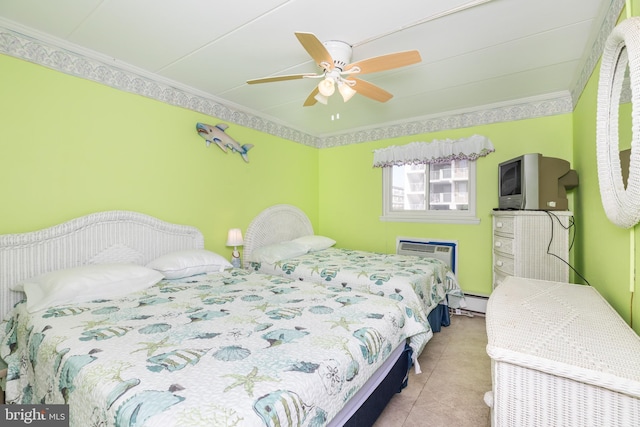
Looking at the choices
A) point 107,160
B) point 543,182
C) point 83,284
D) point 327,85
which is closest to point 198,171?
point 107,160

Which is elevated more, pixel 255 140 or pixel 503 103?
pixel 503 103

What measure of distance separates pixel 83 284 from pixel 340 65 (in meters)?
2.24

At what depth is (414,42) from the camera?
2072mm

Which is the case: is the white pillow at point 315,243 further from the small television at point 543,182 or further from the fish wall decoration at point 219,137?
the small television at point 543,182

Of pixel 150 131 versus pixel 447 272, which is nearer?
pixel 150 131

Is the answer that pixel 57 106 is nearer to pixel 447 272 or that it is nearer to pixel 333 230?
pixel 333 230

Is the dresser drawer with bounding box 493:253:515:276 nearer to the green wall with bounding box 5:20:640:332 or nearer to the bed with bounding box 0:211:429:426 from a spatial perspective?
the green wall with bounding box 5:20:640:332

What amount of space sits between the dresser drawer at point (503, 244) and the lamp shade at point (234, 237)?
8.87ft

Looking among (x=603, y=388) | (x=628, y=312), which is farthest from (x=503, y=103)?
(x=603, y=388)

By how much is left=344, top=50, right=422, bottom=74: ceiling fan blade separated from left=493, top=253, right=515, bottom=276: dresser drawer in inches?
81.0

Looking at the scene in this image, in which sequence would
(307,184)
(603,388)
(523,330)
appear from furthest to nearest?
(307,184) → (523,330) → (603,388)

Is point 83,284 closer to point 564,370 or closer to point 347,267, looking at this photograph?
point 347,267

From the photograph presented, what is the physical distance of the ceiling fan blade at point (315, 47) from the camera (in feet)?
4.95

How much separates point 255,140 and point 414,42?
2181 millimetres
